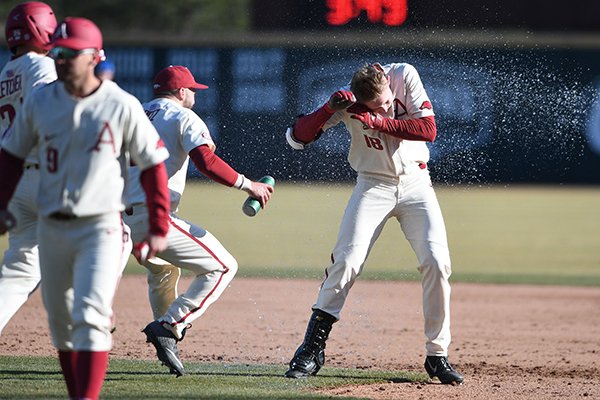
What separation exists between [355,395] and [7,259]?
204 cm

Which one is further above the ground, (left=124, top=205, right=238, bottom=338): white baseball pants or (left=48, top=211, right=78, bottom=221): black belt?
(left=48, top=211, right=78, bottom=221): black belt

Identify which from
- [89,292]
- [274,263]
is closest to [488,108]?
[274,263]

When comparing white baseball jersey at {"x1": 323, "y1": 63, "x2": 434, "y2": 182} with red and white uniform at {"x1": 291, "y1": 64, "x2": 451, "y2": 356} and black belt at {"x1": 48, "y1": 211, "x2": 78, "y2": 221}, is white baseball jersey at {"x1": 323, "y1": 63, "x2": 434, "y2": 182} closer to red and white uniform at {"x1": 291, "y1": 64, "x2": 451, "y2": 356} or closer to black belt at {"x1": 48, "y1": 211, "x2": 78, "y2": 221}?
red and white uniform at {"x1": 291, "y1": 64, "x2": 451, "y2": 356}

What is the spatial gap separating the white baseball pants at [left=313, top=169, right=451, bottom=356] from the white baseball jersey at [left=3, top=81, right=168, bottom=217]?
198 centimetres

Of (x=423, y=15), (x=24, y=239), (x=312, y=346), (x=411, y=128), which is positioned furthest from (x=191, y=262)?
(x=423, y=15)

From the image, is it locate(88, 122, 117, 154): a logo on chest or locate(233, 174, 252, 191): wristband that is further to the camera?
locate(233, 174, 252, 191): wristband

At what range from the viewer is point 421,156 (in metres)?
6.52

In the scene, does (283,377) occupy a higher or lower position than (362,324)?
higher

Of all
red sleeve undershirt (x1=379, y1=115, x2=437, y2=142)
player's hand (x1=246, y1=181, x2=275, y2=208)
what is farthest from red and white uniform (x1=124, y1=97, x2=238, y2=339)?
red sleeve undershirt (x1=379, y1=115, x2=437, y2=142)

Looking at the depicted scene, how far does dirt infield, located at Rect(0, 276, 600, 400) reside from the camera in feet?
21.6

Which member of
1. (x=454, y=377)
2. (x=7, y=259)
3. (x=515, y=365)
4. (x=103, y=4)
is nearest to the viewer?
(x=7, y=259)

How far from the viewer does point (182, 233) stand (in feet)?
20.7

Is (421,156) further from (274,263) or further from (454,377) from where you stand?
(274,263)

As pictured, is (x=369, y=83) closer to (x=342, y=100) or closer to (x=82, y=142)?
(x=342, y=100)
